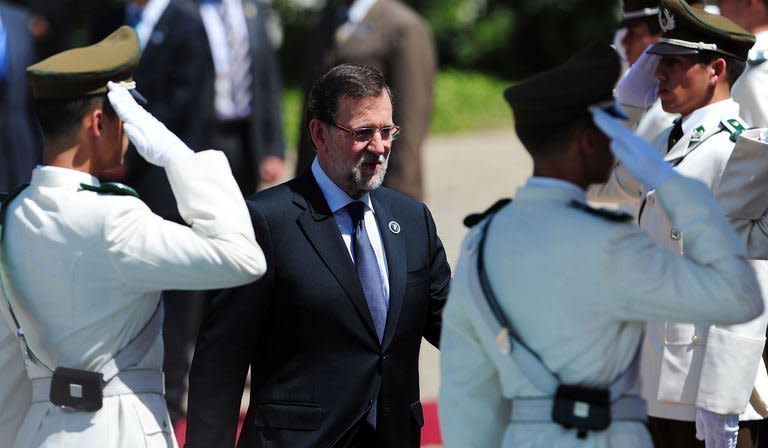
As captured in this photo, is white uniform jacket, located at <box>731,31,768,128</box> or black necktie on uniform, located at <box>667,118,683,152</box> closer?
black necktie on uniform, located at <box>667,118,683,152</box>

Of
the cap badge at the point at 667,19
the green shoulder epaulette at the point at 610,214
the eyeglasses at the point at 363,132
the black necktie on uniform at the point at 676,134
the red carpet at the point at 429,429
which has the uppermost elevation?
the cap badge at the point at 667,19

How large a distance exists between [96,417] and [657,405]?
178 cm

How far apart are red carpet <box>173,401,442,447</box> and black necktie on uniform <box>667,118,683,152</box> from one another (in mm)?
2146

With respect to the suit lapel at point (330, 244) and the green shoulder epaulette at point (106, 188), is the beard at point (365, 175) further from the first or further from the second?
the green shoulder epaulette at point (106, 188)

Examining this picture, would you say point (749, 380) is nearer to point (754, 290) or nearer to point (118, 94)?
point (754, 290)

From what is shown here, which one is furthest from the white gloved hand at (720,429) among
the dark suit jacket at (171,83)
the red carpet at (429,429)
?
the dark suit jacket at (171,83)

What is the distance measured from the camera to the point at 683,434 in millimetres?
4461

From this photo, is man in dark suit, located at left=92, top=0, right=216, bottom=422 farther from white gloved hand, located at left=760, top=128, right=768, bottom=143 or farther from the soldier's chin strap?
the soldier's chin strap

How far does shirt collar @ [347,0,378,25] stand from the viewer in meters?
7.53

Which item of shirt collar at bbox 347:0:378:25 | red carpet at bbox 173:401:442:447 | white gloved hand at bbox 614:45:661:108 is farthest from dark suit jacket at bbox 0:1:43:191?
white gloved hand at bbox 614:45:661:108

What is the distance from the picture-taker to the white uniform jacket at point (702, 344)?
4234 mm

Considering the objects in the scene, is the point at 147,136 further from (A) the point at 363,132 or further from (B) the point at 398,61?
(B) the point at 398,61

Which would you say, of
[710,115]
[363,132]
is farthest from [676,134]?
[363,132]

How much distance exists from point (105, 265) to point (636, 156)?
1.26m
